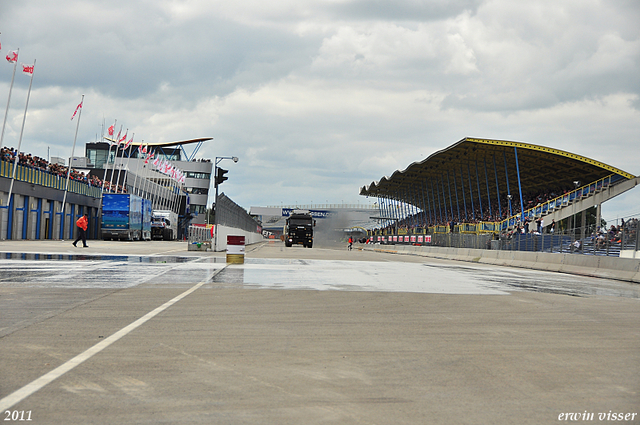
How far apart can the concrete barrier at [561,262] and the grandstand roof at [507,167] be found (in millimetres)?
20257

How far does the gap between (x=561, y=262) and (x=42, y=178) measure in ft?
128

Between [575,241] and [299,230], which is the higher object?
[299,230]

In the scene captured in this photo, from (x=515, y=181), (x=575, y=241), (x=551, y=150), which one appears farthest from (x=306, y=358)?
(x=515, y=181)

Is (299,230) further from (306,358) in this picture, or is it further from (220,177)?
(306,358)

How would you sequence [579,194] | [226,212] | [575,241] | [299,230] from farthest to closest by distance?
[299,230]
[579,194]
[226,212]
[575,241]

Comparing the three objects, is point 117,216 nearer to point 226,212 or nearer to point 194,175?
point 226,212

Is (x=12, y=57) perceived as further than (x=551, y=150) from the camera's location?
No

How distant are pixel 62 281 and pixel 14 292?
2.22 m

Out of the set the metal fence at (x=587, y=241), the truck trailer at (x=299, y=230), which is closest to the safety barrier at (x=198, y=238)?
the metal fence at (x=587, y=241)

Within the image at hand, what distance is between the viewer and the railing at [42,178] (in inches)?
1716

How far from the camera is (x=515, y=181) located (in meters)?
79.3

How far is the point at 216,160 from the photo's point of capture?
4662cm

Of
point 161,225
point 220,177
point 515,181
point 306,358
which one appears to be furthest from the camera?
point 515,181

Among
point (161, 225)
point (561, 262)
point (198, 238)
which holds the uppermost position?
point (161, 225)
